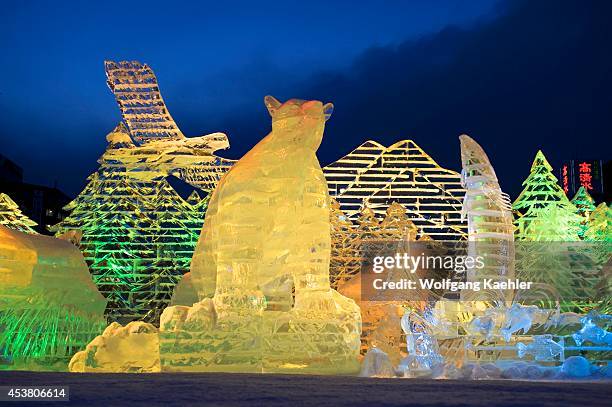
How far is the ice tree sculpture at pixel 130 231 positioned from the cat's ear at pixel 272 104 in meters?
6.60

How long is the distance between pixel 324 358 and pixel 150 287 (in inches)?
309

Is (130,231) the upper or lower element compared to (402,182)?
lower

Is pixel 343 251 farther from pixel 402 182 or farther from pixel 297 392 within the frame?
pixel 297 392

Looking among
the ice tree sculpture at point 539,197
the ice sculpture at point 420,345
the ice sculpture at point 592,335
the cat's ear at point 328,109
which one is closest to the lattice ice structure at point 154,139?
the cat's ear at point 328,109

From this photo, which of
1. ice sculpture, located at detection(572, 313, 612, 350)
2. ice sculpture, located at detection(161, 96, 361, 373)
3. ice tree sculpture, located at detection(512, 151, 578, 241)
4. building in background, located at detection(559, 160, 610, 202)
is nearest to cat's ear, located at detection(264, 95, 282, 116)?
ice sculpture, located at detection(161, 96, 361, 373)

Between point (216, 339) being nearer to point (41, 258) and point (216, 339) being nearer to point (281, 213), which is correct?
point (281, 213)

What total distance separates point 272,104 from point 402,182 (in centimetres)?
591

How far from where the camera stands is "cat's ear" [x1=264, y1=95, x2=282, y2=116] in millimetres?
9023

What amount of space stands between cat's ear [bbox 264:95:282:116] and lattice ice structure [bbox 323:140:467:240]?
5.33m

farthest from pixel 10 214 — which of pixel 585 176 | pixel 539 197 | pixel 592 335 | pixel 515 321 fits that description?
pixel 585 176

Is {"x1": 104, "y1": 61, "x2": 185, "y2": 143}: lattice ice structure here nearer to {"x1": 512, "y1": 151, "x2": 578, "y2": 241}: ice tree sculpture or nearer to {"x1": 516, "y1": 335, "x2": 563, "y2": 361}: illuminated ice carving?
{"x1": 512, "y1": 151, "x2": 578, "y2": 241}: ice tree sculpture

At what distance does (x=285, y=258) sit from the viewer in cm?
869

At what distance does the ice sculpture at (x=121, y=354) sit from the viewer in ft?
28.9

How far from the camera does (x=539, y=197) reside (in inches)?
Answer: 639
